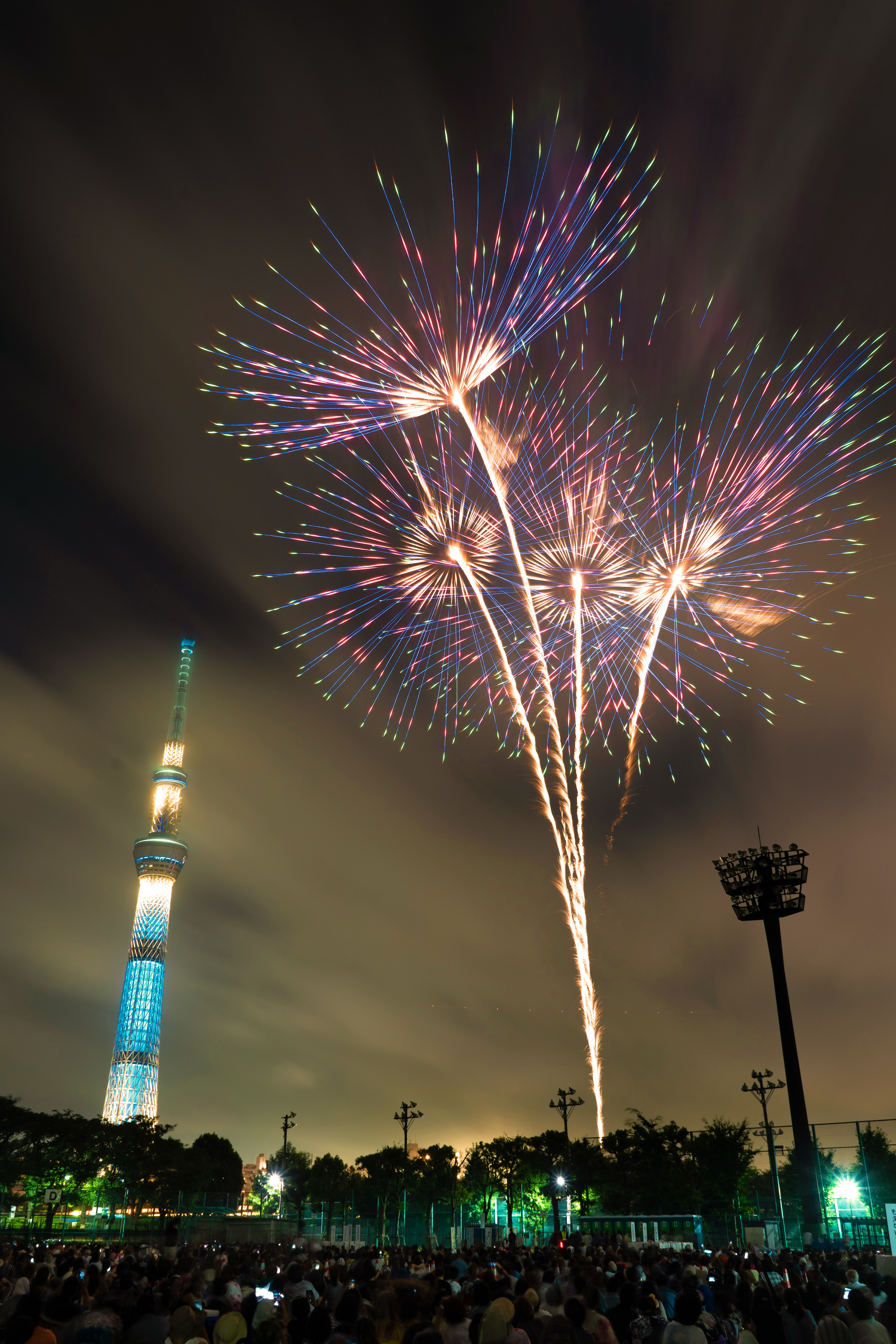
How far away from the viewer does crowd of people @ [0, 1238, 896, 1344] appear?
7547 millimetres

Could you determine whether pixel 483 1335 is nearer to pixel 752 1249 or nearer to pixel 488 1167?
pixel 752 1249

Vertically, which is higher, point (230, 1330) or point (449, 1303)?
point (449, 1303)

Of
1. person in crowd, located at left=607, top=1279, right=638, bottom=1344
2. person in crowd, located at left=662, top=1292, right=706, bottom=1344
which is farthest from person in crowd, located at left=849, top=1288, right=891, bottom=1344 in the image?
person in crowd, located at left=607, top=1279, right=638, bottom=1344

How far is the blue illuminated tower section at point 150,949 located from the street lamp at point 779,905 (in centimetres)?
9624

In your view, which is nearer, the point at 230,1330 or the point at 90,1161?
the point at 230,1330

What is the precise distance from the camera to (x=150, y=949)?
12850 cm

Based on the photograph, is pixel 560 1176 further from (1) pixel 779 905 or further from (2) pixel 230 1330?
(2) pixel 230 1330

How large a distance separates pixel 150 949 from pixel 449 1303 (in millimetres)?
132837

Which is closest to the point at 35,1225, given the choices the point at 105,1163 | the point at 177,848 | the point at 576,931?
the point at 105,1163

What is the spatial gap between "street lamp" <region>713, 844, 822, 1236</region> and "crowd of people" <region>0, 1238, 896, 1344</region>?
2524cm

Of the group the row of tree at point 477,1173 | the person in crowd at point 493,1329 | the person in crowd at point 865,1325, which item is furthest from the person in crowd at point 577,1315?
the row of tree at point 477,1173

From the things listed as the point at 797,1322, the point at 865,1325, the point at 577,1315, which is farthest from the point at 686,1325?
the point at 797,1322

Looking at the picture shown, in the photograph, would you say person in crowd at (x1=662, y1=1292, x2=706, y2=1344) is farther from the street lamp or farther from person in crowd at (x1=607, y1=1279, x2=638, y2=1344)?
the street lamp

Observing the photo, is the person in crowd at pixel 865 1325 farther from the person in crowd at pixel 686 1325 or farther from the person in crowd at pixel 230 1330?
the person in crowd at pixel 230 1330
